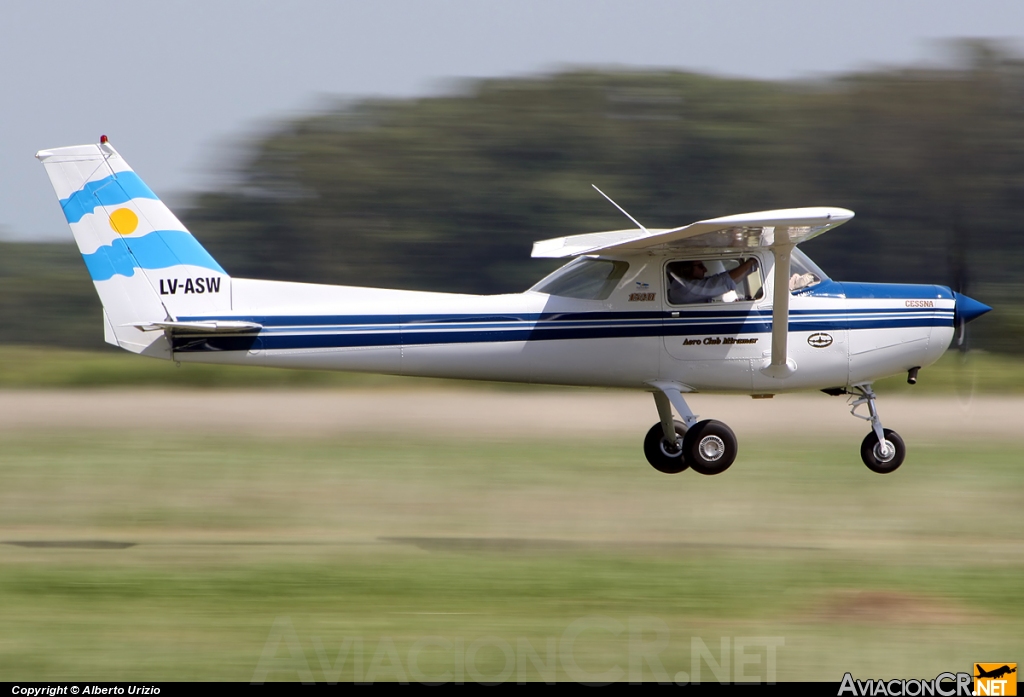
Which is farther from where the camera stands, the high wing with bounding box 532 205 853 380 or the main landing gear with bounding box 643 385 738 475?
the main landing gear with bounding box 643 385 738 475

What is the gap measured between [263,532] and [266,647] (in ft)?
10.3

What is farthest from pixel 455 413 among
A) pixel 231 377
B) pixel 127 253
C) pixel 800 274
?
pixel 127 253

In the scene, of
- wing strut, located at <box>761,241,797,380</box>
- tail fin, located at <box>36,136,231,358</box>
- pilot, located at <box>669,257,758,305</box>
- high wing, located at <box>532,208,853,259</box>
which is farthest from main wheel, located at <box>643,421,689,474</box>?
tail fin, located at <box>36,136,231,358</box>

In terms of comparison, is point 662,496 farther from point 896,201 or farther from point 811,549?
point 896,201

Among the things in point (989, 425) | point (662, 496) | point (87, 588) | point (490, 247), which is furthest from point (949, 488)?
point (490, 247)

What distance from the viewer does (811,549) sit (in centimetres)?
875

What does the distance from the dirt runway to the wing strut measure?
6302 mm

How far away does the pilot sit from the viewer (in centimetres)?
973

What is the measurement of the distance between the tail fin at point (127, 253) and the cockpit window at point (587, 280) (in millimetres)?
2764

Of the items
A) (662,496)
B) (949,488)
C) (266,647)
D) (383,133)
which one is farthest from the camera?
(383,133)

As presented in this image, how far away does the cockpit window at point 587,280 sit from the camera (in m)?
9.76

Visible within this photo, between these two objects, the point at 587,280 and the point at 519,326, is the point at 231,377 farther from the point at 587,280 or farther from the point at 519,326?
the point at 587,280

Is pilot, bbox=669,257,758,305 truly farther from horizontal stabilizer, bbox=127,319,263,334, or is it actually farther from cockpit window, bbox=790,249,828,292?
horizontal stabilizer, bbox=127,319,263,334

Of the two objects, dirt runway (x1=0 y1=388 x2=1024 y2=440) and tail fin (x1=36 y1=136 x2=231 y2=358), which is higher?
dirt runway (x1=0 y1=388 x2=1024 y2=440)
